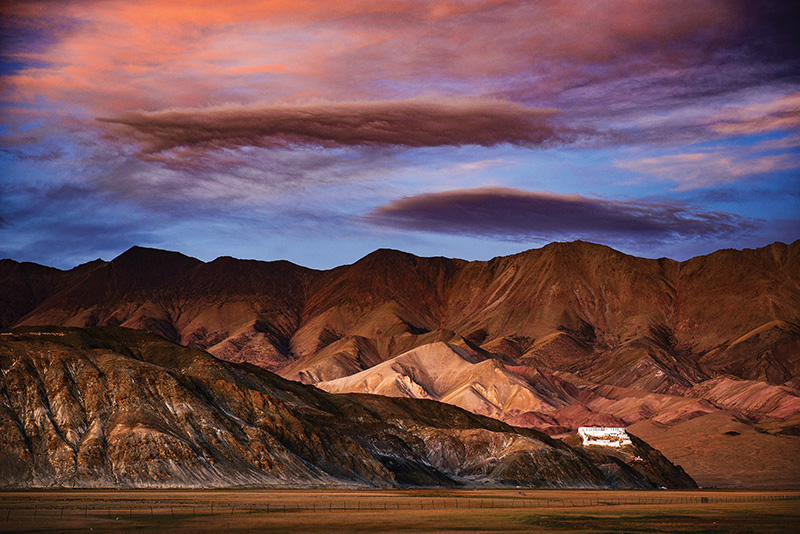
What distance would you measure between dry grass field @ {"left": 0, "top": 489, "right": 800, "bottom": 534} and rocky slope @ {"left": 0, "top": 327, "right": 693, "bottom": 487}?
428 inches

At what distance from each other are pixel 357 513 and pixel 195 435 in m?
52.3

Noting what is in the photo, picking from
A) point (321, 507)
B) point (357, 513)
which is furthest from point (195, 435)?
point (357, 513)

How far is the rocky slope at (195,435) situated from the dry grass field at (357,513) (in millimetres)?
10870

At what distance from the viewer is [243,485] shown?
386ft

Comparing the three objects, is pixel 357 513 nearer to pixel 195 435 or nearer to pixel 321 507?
pixel 321 507

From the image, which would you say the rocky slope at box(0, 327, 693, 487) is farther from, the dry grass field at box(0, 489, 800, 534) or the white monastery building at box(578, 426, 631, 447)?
the white monastery building at box(578, 426, 631, 447)

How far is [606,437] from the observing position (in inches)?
7490

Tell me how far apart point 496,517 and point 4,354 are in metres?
77.5

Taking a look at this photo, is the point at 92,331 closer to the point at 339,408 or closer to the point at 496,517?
the point at 339,408

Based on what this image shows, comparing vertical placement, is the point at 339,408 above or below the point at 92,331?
below

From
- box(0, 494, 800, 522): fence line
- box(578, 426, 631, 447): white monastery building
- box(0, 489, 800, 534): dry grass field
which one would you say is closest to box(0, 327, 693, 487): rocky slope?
box(0, 489, 800, 534): dry grass field

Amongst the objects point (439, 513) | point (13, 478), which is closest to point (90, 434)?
point (13, 478)

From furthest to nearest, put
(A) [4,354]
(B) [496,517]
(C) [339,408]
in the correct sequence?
(C) [339,408] < (A) [4,354] < (B) [496,517]

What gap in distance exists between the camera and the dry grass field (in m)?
64.6
